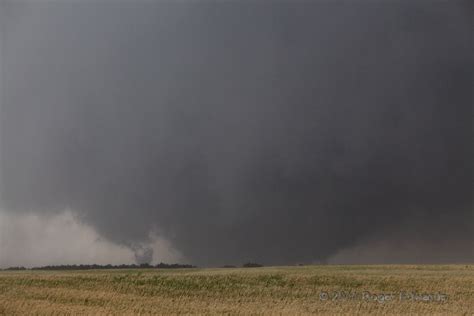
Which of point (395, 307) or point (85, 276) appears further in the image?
point (85, 276)

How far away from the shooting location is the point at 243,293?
2222 inches

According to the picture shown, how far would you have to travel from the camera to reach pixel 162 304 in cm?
5131

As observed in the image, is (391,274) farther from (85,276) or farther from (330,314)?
(85,276)

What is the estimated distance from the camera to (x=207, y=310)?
4847 centimetres

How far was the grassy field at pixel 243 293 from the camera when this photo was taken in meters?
49.1

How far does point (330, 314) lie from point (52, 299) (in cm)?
2399

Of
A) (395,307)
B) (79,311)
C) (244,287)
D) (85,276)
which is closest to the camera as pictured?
(79,311)

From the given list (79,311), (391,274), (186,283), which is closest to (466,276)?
(391,274)

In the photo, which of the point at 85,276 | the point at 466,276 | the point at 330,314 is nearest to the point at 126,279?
the point at 85,276

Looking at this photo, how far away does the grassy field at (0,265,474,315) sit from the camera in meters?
49.1

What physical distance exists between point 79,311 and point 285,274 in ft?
78.2

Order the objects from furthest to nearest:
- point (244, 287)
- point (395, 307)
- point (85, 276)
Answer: point (85, 276) < point (244, 287) < point (395, 307)

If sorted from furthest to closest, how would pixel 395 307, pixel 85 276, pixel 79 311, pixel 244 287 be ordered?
pixel 85 276 → pixel 244 287 → pixel 395 307 → pixel 79 311

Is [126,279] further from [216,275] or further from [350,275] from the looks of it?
[350,275]
